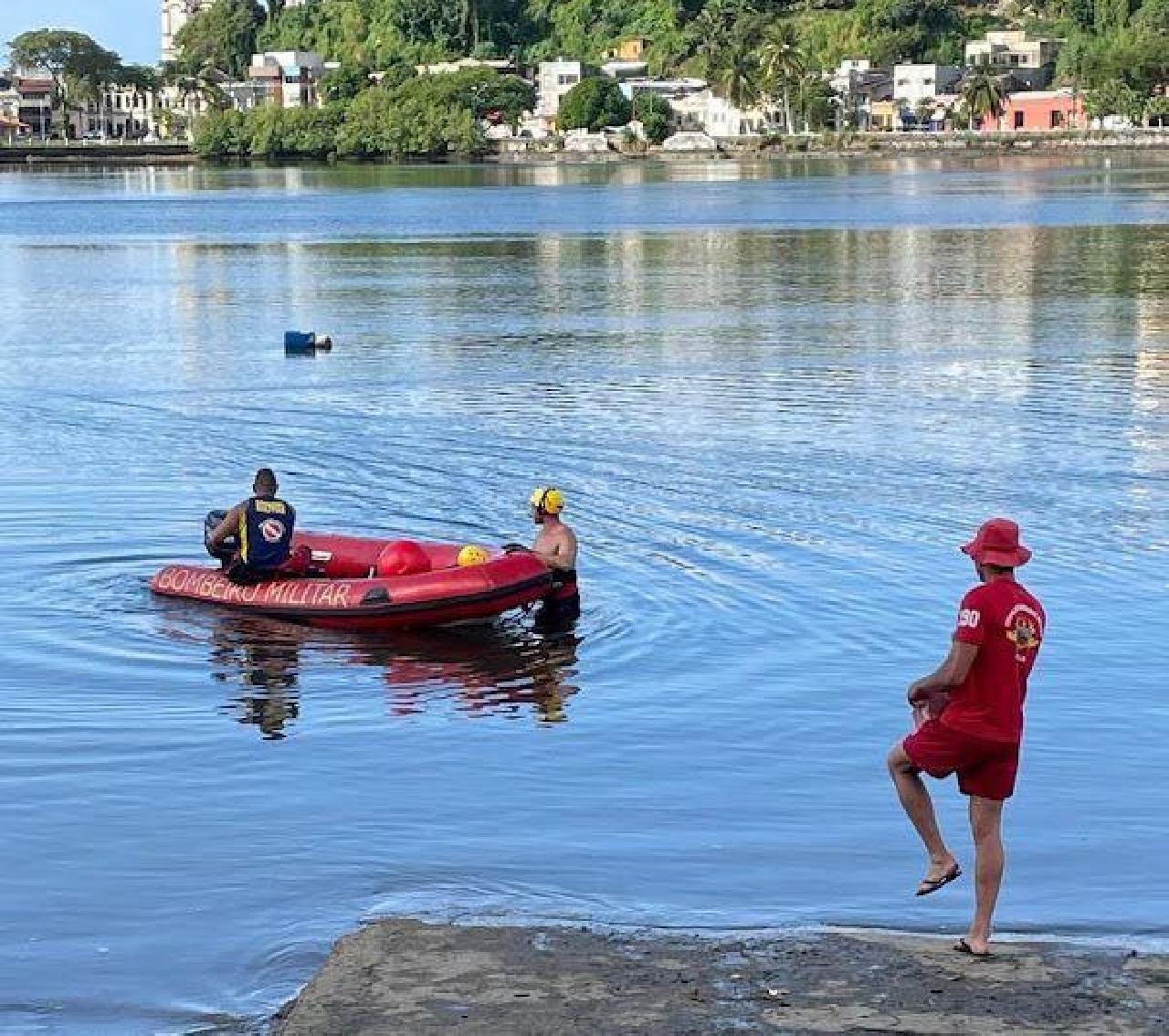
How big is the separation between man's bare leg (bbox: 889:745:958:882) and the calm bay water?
1.17 meters

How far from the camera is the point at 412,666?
1912cm

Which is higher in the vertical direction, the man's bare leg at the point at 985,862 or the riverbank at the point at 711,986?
the man's bare leg at the point at 985,862

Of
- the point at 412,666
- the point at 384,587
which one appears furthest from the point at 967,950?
the point at 384,587

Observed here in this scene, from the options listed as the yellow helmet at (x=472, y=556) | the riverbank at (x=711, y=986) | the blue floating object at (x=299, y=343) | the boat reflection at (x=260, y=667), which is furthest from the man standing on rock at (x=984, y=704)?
the blue floating object at (x=299, y=343)

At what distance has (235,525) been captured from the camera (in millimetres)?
20609

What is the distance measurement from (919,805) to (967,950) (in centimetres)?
69

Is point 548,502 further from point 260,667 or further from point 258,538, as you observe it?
point 260,667

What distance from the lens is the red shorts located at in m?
10.2

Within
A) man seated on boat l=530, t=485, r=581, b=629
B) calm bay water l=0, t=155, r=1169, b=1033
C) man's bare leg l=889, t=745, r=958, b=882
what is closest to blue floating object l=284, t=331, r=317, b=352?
calm bay water l=0, t=155, r=1169, b=1033

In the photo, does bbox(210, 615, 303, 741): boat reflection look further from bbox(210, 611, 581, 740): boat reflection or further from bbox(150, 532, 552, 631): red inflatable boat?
bbox(150, 532, 552, 631): red inflatable boat

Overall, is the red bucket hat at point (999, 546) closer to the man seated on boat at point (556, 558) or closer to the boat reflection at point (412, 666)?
the boat reflection at point (412, 666)

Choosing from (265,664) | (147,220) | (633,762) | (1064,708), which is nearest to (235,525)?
(265,664)

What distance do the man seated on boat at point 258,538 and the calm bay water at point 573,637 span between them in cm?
59

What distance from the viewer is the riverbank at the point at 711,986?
9.55m
